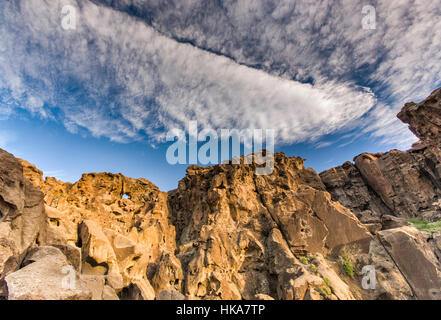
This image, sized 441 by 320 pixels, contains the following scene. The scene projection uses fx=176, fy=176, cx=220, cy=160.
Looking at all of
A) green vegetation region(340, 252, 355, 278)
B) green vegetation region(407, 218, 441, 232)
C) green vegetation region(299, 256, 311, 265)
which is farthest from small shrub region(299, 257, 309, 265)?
green vegetation region(407, 218, 441, 232)

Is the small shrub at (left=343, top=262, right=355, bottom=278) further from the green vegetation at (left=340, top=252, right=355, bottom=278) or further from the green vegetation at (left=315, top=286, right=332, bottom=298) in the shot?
the green vegetation at (left=315, top=286, right=332, bottom=298)

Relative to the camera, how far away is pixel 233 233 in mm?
18781

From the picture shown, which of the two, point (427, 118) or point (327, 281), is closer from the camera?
point (327, 281)

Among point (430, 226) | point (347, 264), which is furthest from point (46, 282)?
point (430, 226)

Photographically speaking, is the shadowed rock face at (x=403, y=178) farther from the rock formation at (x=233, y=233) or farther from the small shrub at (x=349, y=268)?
the small shrub at (x=349, y=268)

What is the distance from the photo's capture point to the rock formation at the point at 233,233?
988cm

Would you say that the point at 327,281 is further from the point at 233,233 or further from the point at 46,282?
the point at 46,282

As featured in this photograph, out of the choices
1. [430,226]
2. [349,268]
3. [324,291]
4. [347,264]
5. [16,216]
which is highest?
[16,216]

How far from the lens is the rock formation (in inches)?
389

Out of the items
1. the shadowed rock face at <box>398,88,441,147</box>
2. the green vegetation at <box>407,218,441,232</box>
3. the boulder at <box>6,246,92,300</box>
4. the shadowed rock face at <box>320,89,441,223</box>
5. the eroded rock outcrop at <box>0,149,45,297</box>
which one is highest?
the shadowed rock face at <box>398,88,441,147</box>

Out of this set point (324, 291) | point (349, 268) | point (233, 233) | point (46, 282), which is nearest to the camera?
point (46, 282)

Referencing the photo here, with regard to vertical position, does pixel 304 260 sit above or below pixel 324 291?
above
